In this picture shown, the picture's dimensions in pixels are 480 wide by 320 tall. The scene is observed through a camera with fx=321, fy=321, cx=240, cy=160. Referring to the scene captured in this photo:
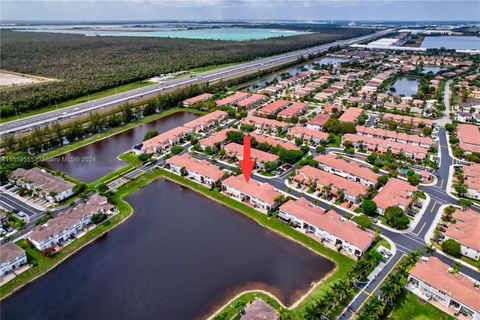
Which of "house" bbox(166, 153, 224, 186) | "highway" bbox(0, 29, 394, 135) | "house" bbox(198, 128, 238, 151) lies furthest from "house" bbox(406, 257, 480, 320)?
"highway" bbox(0, 29, 394, 135)

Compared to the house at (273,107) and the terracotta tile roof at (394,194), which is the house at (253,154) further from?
the house at (273,107)

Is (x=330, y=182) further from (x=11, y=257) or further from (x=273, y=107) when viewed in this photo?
(x=11, y=257)

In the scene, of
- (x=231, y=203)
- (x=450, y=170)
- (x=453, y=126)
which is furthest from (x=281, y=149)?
(x=453, y=126)

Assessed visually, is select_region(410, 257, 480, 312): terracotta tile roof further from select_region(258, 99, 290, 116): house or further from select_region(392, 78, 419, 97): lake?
select_region(392, 78, 419, 97): lake

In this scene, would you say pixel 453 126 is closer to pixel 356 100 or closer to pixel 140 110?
pixel 356 100

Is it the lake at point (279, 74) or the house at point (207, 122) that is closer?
the house at point (207, 122)

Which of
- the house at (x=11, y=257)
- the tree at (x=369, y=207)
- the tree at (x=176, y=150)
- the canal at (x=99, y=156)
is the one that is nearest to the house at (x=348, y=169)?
the tree at (x=369, y=207)

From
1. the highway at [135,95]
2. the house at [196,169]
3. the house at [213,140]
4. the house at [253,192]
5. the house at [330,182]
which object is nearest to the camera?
the house at [253,192]
